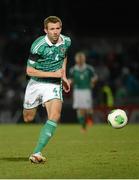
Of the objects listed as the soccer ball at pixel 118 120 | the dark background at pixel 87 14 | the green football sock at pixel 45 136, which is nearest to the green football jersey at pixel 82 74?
the dark background at pixel 87 14

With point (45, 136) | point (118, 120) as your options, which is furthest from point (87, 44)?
point (45, 136)

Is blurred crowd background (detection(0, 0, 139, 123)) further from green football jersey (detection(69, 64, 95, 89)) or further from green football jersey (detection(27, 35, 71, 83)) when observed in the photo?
green football jersey (detection(27, 35, 71, 83))

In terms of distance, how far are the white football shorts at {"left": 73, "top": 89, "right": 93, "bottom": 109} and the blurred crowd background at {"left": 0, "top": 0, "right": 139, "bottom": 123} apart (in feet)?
7.01

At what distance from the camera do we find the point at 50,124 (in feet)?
31.5

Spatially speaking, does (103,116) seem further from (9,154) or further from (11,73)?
(9,154)

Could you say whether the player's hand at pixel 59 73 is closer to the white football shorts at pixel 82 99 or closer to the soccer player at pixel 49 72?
the soccer player at pixel 49 72

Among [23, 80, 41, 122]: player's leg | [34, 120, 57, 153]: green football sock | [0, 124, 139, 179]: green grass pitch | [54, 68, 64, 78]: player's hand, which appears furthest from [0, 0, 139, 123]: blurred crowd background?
[34, 120, 57, 153]: green football sock

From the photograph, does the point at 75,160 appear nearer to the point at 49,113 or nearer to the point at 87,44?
the point at 49,113

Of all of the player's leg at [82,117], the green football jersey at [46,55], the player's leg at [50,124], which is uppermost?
the green football jersey at [46,55]

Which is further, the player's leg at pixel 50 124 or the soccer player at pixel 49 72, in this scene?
the soccer player at pixel 49 72

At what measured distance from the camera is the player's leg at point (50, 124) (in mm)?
9469

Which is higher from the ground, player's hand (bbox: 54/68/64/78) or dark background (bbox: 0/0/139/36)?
player's hand (bbox: 54/68/64/78)

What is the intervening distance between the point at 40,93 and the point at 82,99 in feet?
33.5

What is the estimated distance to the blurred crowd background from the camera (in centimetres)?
2370
